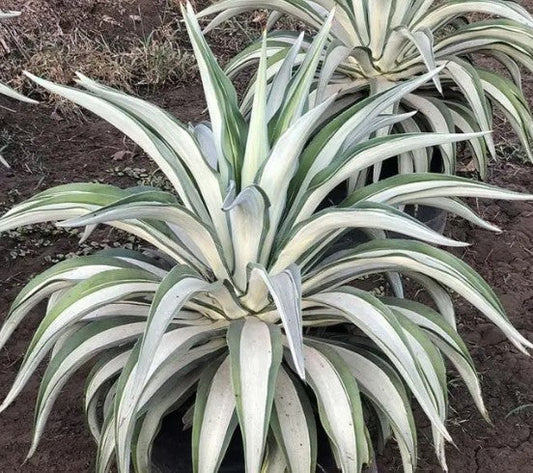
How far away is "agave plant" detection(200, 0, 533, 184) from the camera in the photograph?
210 cm

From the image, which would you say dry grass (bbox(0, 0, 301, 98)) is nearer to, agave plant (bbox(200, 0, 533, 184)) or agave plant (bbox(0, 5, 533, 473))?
agave plant (bbox(200, 0, 533, 184))

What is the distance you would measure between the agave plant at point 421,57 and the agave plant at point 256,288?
0.73 m

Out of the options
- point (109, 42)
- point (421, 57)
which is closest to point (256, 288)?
point (421, 57)

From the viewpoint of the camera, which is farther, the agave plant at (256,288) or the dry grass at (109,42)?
the dry grass at (109,42)

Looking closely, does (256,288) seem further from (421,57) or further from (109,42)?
(109,42)

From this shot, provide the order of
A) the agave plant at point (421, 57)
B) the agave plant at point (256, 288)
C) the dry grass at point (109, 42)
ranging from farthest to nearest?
the dry grass at point (109, 42)
the agave plant at point (421, 57)
the agave plant at point (256, 288)

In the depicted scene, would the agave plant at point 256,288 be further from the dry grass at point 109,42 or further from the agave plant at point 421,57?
the dry grass at point 109,42

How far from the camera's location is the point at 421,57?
6.95ft

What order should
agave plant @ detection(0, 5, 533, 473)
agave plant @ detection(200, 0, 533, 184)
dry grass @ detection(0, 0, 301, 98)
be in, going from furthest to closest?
1. dry grass @ detection(0, 0, 301, 98)
2. agave plant @ detection(200, 0, 533, 184)
3. agave plant @ detection(0, 5, 533, 473)

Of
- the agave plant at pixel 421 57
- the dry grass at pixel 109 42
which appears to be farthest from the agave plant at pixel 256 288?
the dry grass at pixel 109 42

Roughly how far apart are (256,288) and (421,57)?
1.08 meters

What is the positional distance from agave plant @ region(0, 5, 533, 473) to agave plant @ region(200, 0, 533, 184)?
731 mm

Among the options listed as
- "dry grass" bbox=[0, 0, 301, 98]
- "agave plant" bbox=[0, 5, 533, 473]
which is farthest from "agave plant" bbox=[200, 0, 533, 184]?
"dry grass" bbox=[0, 0, 301, 98]

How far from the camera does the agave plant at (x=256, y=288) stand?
1.20 meters
